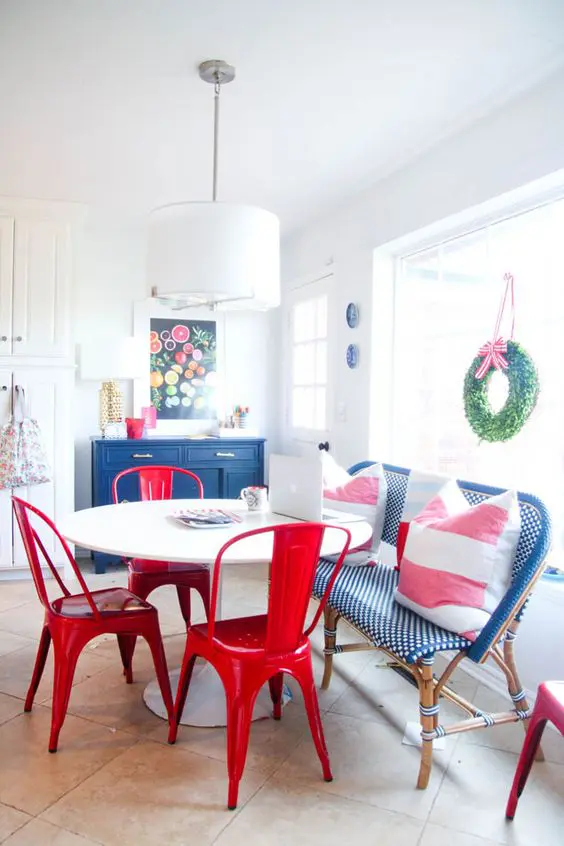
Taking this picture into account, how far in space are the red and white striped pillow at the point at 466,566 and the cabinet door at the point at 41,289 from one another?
2.90 meters

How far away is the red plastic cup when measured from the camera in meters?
4.64

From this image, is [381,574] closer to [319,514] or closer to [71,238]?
[319,514]

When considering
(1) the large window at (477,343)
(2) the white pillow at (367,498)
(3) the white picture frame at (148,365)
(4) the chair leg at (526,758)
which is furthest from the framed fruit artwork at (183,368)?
(4) the chair leg at (526,758)

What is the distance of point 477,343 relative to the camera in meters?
3.20

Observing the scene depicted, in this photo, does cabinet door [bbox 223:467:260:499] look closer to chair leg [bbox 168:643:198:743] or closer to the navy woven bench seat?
the navy woven bench seat

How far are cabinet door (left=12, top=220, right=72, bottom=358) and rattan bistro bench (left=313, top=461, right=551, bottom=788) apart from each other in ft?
8.64

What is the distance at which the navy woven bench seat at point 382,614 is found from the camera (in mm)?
2109

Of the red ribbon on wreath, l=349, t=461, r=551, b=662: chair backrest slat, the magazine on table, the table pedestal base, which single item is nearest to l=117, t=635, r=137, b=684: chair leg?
the table pedestal base

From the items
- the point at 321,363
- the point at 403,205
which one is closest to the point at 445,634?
the point at 403,205

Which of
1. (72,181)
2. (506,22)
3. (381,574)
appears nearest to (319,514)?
(381,574)

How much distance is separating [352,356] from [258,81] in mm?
1800

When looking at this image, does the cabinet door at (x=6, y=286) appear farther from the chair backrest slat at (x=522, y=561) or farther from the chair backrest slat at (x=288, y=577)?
the chair backrest slat at (x=522, y=561)

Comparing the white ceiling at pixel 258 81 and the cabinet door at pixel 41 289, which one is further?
the cabinet door at pixel 41 289

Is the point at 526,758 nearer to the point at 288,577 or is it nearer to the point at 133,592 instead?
the point at 288,577
